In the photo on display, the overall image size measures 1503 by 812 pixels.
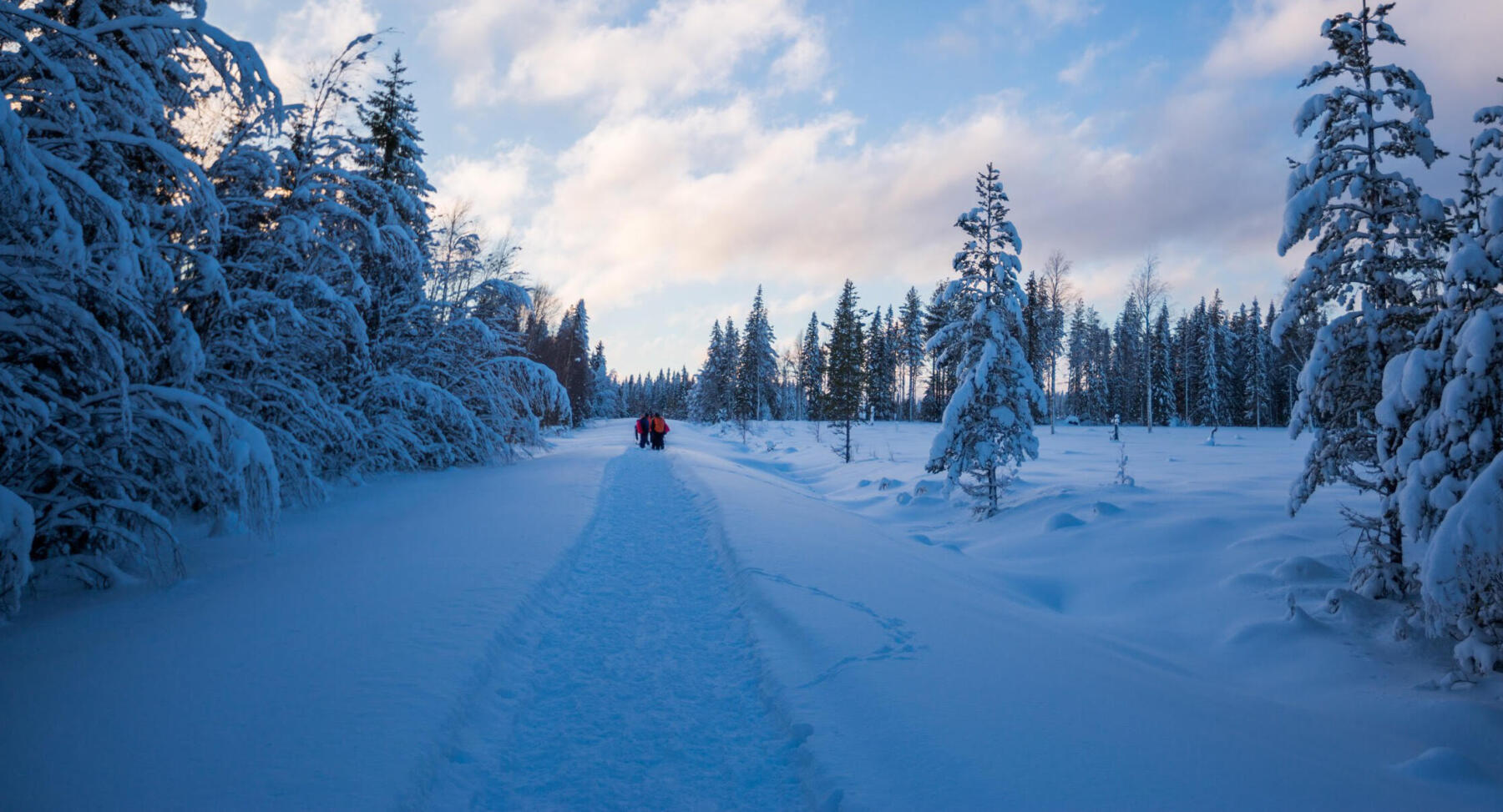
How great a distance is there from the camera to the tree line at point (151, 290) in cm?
451

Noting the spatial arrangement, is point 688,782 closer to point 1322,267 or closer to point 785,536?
point 785,536

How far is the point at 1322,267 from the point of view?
659cm

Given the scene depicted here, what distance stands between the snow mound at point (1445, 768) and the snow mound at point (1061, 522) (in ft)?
20.9

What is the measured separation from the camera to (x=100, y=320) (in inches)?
232

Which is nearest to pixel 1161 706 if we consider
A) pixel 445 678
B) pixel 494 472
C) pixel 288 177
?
pixel 445 678

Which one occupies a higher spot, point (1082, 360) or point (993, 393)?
point (1082, 360)

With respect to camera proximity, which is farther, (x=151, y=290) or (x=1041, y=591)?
(x=1041, y=591)

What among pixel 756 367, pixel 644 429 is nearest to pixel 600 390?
pixel 756 367

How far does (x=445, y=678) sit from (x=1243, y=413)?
235ft

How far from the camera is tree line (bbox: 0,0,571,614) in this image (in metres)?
4.51

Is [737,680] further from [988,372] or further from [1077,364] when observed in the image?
[1077,364]

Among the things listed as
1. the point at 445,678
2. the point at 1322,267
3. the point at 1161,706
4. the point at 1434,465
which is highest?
the point at 1322,267

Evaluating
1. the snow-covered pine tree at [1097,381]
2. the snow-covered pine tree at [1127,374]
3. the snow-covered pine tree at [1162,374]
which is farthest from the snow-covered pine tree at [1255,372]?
the snow-covered pine tree at [1097,381]

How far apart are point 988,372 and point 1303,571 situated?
6.50m
